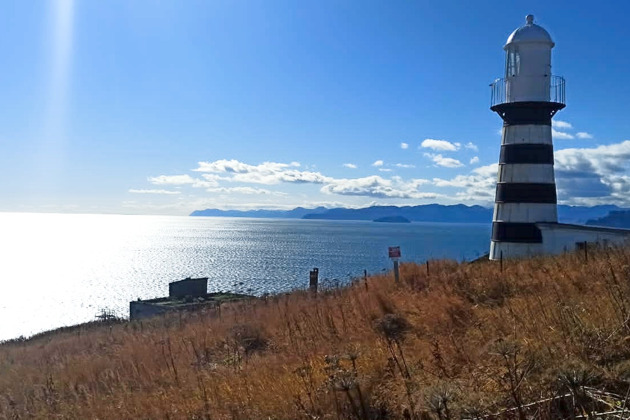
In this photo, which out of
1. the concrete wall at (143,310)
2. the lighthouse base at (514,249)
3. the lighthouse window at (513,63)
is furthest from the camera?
the concrete wall at (143,310)

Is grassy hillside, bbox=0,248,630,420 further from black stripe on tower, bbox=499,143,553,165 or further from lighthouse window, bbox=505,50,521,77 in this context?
lighthouse window, bbox=505,50,521,77

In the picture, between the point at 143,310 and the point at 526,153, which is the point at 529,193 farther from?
the point at 143,310

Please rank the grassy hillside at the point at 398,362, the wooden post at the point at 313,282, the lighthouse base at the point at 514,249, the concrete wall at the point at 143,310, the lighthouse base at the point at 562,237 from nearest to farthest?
the grassy hillside at the point at 398,362, the wooden post at the point at 313,282, the lighthouse base at the point at 562,237, the lighthouse base at the point at 514,249, the concrete wall at the point at 143,310

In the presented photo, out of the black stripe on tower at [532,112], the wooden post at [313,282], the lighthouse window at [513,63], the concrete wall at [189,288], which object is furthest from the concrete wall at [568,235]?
the concrete wall at [189,288]

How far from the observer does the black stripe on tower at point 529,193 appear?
17406mm

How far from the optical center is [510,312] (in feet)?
19.2

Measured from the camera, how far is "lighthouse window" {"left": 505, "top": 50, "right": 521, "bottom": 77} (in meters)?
18.1

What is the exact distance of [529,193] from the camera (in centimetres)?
1741

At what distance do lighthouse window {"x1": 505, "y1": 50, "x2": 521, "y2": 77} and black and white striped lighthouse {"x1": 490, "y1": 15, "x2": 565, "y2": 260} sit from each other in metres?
0.03

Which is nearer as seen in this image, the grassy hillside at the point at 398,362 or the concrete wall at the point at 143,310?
the grassy hillside at the point at 398,362

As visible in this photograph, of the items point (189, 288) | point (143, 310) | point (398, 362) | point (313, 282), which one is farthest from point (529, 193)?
point (189, 288)

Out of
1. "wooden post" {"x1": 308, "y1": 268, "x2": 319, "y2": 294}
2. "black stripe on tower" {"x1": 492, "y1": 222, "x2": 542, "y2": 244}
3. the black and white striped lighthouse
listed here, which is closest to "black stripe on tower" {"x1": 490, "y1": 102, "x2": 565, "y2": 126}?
the black and white striped lighthouse

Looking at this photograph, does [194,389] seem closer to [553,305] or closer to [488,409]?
[488,409]

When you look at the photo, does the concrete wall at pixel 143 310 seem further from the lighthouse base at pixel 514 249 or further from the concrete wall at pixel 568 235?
the concrete wall at pixel 568 235
